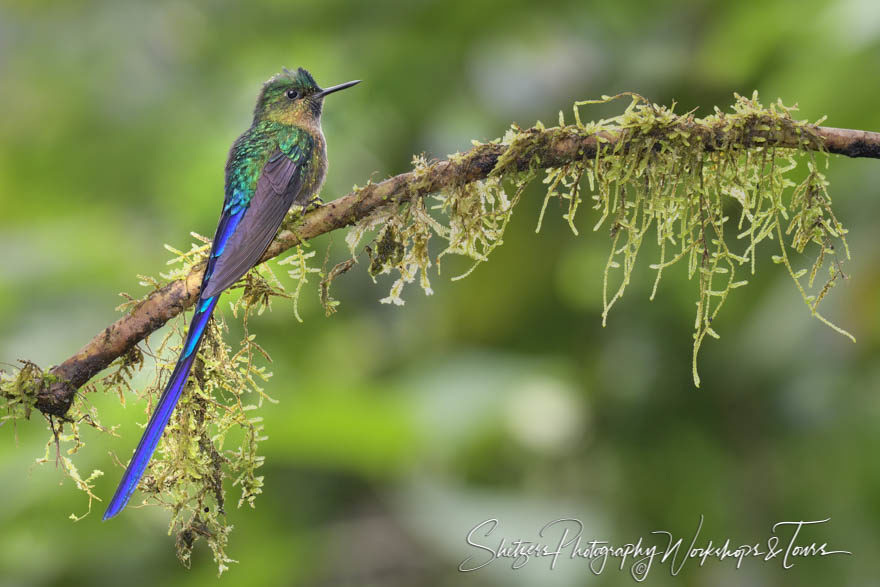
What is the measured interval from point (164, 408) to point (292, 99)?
147 cm

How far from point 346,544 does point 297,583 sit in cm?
112

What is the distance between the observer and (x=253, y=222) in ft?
8.49

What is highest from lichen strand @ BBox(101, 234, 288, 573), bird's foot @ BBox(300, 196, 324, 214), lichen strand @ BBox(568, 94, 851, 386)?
bird's foot @ BBox(300, 196, 324, 214)

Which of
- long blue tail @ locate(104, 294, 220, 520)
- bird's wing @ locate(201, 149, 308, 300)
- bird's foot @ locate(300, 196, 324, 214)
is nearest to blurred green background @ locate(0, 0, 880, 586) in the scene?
bird's foot @ locate(300, 196, 324, 214)

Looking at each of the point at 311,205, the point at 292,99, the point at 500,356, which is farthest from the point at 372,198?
the point at 500,356

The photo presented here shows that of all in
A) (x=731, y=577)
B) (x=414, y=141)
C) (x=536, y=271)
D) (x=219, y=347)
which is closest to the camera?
(x=219, y=347)

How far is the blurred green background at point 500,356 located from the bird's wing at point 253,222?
5.47 ft

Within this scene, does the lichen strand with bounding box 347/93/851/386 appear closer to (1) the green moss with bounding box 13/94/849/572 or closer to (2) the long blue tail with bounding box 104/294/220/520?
(1) the green moss with bounding box 13/94/849/572

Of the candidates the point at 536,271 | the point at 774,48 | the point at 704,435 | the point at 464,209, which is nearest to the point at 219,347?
the point at 464,209

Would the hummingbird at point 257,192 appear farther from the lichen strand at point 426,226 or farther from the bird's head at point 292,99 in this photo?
the lichen strand at point 426,226

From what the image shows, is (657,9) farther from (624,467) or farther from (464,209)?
(464,209)

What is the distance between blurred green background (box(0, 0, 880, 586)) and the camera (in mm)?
4621

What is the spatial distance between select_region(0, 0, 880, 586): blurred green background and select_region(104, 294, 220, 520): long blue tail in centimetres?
199

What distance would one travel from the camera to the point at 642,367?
5715 millimetres
